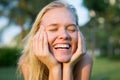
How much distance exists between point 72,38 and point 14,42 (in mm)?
45107

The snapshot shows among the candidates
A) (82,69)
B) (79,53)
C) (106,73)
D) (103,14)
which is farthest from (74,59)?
(103,14)

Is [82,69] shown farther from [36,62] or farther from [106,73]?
[106,73]

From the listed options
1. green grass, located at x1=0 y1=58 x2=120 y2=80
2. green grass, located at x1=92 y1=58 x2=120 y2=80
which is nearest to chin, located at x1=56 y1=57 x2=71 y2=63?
green grass, located at x1=0 y1=58 x2=120 y2=80

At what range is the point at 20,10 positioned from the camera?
1182 inches

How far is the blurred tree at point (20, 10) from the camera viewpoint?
28.5 metres

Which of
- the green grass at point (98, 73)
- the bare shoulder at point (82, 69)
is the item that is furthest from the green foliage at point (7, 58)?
the bare shoulder at point (82, 69)

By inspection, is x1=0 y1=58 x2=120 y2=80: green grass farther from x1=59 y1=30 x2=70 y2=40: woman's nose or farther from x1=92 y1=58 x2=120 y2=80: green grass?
x1=59 y1=30 x2=70 y2=40: woman's nose

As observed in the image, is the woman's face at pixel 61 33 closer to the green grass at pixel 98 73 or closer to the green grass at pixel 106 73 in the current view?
the green grass at pixel 98 73

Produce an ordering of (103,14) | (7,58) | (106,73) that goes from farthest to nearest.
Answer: (103,14), (7,58), (106,73)

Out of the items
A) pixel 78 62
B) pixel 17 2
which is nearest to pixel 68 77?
pixel 78 62

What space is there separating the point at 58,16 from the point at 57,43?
0.46ft

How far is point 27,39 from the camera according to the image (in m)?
2.00

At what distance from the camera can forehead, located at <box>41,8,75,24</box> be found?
1755mm

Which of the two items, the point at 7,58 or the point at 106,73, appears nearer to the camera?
the point at 106,73
